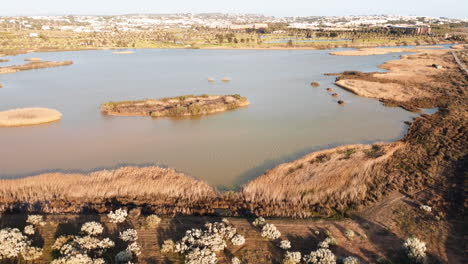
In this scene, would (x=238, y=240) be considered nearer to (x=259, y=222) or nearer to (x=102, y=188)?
(x=259, y=222)

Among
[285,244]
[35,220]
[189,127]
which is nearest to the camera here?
[285,244]

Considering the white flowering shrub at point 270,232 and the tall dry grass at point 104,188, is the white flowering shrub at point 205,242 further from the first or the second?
the tall dry grass at point 104,188

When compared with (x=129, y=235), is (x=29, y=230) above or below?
above

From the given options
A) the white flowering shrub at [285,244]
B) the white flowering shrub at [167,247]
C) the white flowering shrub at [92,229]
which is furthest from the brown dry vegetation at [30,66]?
the white flowering shrub at [285,244]

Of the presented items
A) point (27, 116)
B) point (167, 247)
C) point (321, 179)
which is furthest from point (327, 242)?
point (27, 116)

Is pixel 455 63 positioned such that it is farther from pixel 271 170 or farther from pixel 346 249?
pixel 346 249

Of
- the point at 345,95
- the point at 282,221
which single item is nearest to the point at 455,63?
the point at 345,95

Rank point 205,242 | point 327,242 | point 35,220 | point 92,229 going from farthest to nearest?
1. point 35,220
2. point 92,229
3. point 327,242
4. point 205,242

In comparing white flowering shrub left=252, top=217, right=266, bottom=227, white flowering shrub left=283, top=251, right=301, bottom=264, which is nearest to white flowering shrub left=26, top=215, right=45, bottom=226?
white flowering shrub left=252, top=217, right=266, bottom=227
